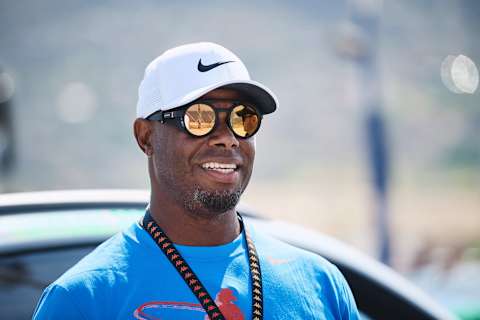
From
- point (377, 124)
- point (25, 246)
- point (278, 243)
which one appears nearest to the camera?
point (278, 243)

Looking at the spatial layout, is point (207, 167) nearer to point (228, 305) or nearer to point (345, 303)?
point (228, 305)

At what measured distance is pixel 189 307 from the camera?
2148 millimetres

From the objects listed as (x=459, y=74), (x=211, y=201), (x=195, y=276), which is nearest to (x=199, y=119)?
(x=211, y=201)

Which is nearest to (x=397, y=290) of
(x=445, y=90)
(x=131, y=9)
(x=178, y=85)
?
(x=178, y=85)

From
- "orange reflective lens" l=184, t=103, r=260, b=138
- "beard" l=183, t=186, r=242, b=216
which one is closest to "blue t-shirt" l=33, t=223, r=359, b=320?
"beard" l=183, t=186, r=242, b=216

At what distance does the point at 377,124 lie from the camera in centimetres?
1120

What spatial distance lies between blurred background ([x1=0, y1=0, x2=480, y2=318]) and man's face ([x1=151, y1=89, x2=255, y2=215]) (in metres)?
10.6

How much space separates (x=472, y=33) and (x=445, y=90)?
15.9 ft

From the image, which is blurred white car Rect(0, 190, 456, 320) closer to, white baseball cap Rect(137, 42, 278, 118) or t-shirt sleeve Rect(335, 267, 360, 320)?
white baseball cap Rect(137, 42, 278, 118)

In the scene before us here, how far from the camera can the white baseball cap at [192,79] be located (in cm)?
233

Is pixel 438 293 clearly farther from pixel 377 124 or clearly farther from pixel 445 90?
pixel 445 90

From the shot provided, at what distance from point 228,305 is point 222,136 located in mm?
472

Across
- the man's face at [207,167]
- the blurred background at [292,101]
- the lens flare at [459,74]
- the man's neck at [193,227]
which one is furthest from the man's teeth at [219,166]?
the lens flare at [459,74]

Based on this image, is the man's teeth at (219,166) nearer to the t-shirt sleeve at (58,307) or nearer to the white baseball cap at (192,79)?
the white baseball cap at (192,79)
